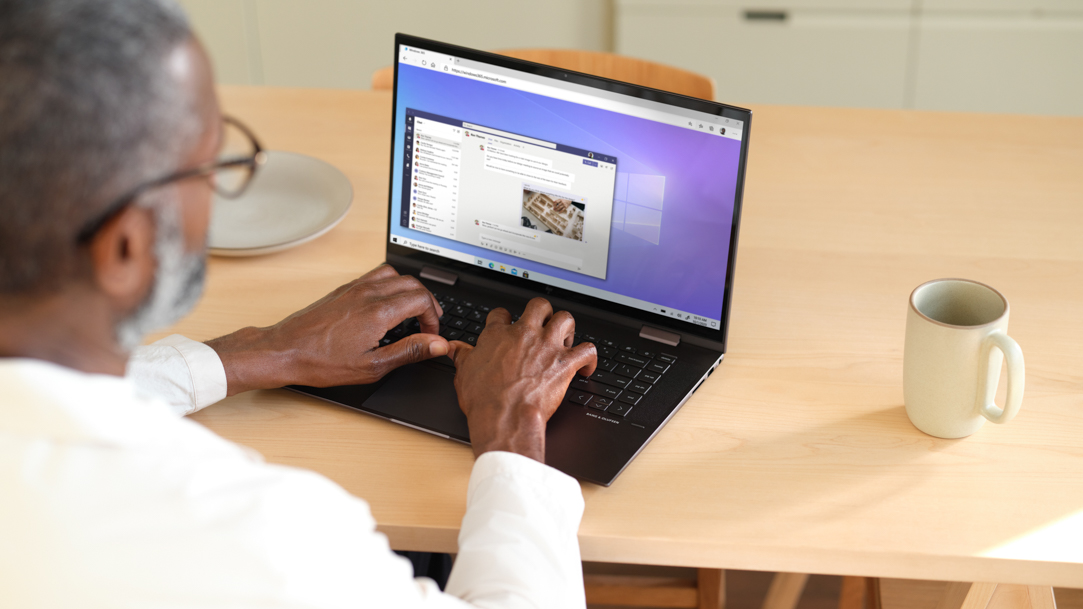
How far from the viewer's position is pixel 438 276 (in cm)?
115

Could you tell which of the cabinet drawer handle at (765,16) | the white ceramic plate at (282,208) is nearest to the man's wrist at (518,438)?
the white ceramic plate at (282,208)

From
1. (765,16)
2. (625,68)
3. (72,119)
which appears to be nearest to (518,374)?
(72,119)

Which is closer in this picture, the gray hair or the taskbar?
the gray hair

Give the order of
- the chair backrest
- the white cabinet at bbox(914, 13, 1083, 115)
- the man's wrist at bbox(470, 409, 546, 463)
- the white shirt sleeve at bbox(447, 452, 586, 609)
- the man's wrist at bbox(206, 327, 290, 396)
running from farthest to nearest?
the white cabinet at bbox(914, 13, 1083, 115), the chair backrest, the man's wrist at bbox(206, 327, 290, 396), the man's wrist at bbox(470, 409, 546, 463), the white shirt sleeve at bbox(447, 452, 586, 609)

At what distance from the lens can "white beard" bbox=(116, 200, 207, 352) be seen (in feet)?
1.91

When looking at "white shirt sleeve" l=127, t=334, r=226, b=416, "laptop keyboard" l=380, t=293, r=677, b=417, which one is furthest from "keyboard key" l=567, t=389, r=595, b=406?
"white shirt sleeve" l=127, t=334, r=226, b=416

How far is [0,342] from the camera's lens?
0.58m

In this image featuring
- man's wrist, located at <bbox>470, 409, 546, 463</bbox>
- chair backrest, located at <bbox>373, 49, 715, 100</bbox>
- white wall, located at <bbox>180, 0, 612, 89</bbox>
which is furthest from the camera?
white wall, located at <bbox>180, 0, 612, 89</bbox>

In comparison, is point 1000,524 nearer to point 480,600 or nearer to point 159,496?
point 480,600

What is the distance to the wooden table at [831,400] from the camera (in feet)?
2.66

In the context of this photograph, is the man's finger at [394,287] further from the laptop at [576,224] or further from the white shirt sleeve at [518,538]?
the white shirt sleeve at [518,538]

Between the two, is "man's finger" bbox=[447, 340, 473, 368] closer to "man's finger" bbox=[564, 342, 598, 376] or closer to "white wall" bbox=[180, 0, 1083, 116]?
"man's finger" bbox=[564, 342, 598, 376]

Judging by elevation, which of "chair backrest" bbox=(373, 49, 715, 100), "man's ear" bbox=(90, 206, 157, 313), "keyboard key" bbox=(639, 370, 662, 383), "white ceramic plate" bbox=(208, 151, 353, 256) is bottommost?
"keyboard key" bbox=(639, 370, 662, 383)

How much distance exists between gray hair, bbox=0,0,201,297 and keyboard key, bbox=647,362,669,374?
1.89ft
